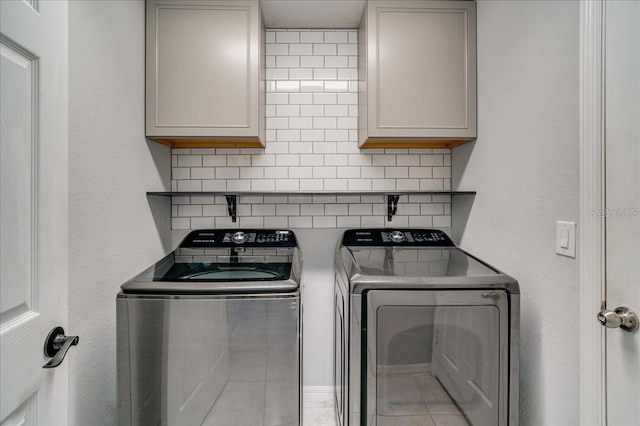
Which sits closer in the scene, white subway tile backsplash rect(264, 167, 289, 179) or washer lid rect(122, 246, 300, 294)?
washer lid rect(122, 246, 300, 294)

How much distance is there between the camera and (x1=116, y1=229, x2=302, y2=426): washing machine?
118cm

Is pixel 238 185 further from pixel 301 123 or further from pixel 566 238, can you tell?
pixel 566 238

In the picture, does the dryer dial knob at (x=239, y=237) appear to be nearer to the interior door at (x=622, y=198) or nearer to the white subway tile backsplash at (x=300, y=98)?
the white subway tile backsplash at (x=300, y=98)

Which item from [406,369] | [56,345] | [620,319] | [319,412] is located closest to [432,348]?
[406,369]

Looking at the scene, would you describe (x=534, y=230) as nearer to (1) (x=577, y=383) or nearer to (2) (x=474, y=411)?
(1) (x=577, y=383)

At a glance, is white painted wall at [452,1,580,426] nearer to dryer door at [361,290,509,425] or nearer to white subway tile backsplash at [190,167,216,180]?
dryer door at [361,290,509,425]

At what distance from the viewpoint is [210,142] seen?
6.20 feet

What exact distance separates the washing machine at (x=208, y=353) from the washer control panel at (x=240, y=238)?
69 centimetres

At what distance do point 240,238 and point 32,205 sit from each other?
1.18m

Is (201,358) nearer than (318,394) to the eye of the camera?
Yes

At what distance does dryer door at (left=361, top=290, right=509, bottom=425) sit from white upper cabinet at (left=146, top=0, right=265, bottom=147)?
3.86ft

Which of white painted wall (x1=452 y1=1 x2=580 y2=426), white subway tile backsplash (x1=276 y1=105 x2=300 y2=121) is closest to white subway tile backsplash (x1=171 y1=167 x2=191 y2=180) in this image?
white subway tile backsplash (x1=276 y1=105 x2=300 y2=121)

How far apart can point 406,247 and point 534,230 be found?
695 millimetres

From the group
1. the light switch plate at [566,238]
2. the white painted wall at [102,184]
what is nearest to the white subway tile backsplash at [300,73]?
the white painted wall at [102,184]
